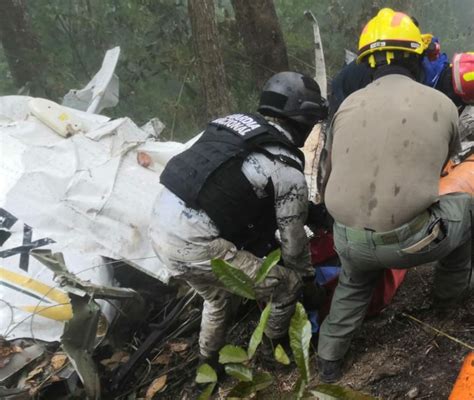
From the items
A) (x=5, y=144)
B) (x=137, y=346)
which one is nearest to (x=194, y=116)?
(x=5, y=144)

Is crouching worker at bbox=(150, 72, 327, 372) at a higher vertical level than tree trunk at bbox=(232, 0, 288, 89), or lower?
lower

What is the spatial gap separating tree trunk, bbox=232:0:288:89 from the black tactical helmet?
126 inches

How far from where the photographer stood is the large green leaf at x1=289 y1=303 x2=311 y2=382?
5.49 ft

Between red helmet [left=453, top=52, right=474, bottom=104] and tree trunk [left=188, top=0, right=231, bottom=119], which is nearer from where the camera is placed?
A: red helmet [left=453, top=52, right=474, bottom=104]

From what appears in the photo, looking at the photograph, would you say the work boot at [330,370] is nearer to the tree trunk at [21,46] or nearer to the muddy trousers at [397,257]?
the muddy trousers at [397,257]

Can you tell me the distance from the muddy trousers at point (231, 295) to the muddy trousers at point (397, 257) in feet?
1.00

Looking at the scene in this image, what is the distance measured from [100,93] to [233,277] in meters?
3.23

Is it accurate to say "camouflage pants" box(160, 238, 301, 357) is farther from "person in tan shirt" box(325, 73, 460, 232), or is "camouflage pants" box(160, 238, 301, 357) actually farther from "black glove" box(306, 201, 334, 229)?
"person in tan shirt" box(325, 73, 460, 232)

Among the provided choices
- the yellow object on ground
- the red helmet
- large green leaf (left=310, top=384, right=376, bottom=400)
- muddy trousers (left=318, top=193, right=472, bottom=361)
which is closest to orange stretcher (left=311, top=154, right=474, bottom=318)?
muddy trousers (left=318, top=193, right=472, bottom=361)

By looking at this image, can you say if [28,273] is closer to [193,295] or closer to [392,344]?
[193,295]

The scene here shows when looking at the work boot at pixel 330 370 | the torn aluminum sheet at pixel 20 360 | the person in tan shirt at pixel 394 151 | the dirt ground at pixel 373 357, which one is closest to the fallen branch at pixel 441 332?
the dirt ground at pixel 373 357

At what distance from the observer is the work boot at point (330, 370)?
8.74ft

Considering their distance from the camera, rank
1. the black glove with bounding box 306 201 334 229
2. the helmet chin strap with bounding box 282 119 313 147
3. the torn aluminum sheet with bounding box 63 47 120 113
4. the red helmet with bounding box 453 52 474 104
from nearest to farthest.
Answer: the helmet chin strap with bounding box 282 119 313 147 < the red helmet with bounding box 453 52 474 104 < the black glove with bounding box 306 201 334 229 < the torn aluminum sheet with bounding box 63 47 120 113

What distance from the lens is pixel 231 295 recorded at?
316 centimetres
